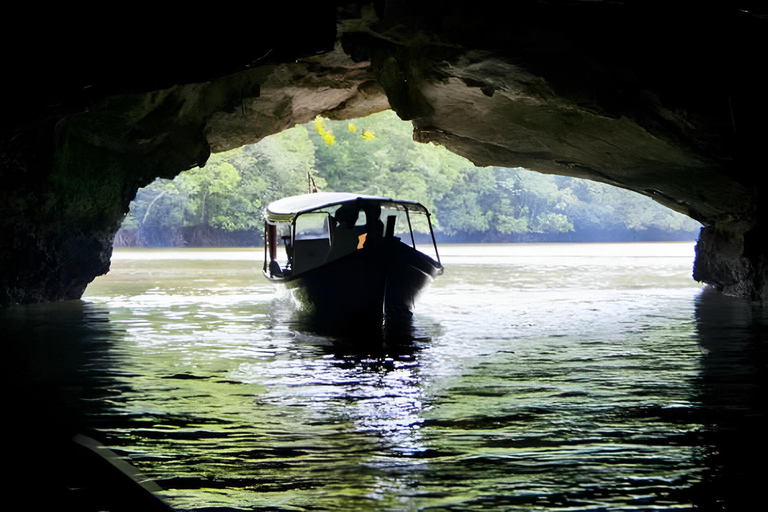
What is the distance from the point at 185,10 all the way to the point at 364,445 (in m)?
4.00

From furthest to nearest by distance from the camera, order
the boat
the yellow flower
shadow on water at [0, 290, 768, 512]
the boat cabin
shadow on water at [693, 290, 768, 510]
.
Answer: the yellow flower → the boat cabin → the boat → shadow on water at [693, 290, 768, 510] → shadow on water at [0, 290, 768, 512]

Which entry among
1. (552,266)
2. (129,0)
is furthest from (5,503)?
(552,266)

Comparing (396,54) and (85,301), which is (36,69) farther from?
(85,301)

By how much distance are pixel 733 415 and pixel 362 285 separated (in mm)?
7839

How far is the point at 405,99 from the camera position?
621 inches

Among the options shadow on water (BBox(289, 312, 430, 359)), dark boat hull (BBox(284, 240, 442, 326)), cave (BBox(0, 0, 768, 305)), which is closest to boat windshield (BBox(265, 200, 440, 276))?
dark boat hull (BBox(284, 240, 442, 326))

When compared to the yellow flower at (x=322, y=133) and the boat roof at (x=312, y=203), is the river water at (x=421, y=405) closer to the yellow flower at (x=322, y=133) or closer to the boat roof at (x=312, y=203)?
the boat roof at (x=312, y=203)

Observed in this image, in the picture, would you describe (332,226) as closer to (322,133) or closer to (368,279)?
(368,279)

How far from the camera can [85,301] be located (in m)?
17.0

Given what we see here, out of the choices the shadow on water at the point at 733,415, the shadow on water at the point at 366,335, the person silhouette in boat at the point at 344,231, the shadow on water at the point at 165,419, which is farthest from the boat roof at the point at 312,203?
the shadow on water at the point at 733,415

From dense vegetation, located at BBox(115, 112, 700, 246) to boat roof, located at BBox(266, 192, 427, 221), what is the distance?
90.9 ft

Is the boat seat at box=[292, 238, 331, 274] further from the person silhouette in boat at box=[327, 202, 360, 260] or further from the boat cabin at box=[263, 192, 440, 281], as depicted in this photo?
the person silhouette in boat at box=[327, 202, 360, 260]

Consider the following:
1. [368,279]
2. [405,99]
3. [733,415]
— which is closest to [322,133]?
[405,99]

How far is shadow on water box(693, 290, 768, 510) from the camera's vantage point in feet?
13.8
